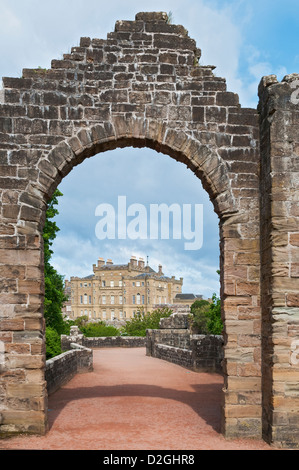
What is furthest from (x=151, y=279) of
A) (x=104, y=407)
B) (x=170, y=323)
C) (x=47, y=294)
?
(x=104, y=407)

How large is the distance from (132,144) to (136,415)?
16.3ft

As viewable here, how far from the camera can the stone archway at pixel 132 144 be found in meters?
6.78

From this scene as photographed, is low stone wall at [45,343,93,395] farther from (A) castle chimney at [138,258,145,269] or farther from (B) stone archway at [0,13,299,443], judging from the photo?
(A) castle chimney at [138,258,145,269]

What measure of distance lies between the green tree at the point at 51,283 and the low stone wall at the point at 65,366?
214 cm

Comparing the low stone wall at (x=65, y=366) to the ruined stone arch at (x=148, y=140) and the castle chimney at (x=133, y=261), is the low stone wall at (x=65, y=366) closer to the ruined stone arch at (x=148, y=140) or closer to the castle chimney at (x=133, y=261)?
the ruined stone arch at (x=148, y=140)

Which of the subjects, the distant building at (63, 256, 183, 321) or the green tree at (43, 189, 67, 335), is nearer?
the green tree at (43, 189, 67, 335)

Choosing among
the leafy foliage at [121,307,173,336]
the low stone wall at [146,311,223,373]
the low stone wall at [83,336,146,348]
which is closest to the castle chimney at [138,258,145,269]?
the leafy foliage at [121,307,173,336]

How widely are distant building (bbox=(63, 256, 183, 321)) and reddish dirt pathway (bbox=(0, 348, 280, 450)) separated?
2339 inches

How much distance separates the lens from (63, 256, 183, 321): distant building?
73562mm

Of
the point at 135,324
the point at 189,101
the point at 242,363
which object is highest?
the point at 189,101

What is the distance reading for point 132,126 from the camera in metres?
7.21

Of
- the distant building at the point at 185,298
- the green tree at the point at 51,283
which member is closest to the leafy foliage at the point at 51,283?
the green tree at the point at 51,283
